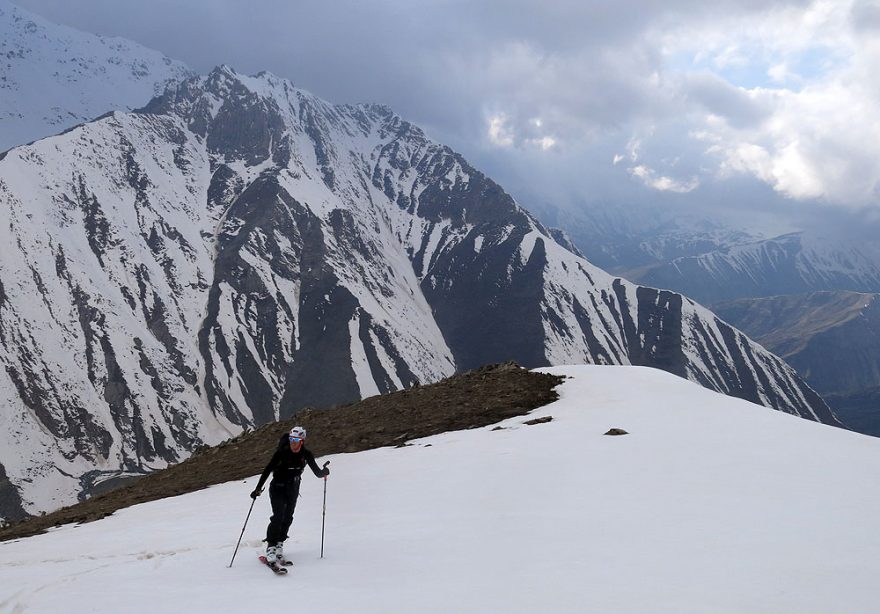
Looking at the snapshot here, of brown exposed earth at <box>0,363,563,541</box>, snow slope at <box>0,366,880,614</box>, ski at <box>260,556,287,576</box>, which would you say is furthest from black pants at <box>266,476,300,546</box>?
brown exposed earth at <box>0,363,563,541</box>

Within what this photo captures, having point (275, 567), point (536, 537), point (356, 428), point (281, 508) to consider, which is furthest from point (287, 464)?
point (356, 428)

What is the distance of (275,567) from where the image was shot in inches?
395

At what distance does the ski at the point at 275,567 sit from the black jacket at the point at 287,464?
4.20 feet

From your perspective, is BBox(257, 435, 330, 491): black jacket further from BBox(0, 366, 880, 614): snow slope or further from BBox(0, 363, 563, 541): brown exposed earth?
BBox(0, 363, 563, 541): brown exposed earth

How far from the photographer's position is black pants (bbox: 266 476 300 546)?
10.7 meters

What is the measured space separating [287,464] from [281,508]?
0.79 m

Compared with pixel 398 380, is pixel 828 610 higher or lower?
lower

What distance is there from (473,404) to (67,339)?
167 m

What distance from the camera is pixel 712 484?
1324cm

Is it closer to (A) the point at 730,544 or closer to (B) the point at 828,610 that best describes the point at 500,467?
(A) the point at 730,544

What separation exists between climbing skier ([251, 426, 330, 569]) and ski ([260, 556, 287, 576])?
22 centimetres

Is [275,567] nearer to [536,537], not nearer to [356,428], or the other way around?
[536,537]

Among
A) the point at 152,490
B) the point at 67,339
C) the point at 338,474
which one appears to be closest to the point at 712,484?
the point at 338,474

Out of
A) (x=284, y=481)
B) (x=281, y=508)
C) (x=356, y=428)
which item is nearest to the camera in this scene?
(x=281, y=508)
